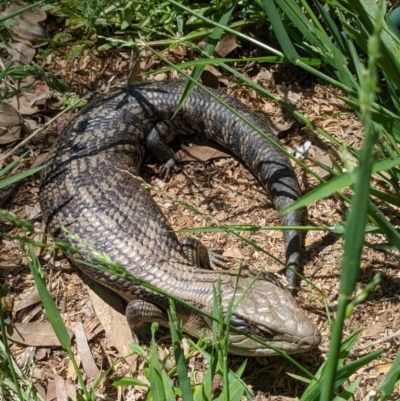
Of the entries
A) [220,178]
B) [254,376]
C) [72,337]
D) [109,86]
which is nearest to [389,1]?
[220,178]

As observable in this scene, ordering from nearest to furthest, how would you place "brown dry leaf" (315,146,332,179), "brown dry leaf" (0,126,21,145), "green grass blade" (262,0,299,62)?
"green grass blade" (262,0,299,62)
"brown dry leaf" (315,146,332,179)
"brown dry leaf" (0,126,21,145)

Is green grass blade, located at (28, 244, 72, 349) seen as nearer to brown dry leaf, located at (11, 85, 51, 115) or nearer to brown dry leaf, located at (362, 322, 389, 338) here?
brown dry leaf, located at (362, 322, 389, 338)

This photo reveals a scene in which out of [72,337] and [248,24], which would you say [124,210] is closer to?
[72,337]

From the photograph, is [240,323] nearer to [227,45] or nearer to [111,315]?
[111,315]

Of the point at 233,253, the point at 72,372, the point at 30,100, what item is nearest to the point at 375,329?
the point at 233,253

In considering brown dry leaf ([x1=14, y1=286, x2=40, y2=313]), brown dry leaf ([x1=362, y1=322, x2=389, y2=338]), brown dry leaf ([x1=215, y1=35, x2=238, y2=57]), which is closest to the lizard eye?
brown dry leaf ([x1=362, y1=322, x2=389, y2=338])

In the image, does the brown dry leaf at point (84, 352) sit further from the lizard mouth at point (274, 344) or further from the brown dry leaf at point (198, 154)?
the brown dry leaf at point (198, 154)
